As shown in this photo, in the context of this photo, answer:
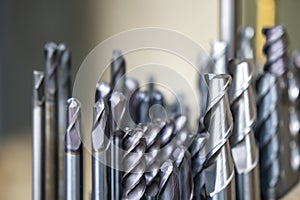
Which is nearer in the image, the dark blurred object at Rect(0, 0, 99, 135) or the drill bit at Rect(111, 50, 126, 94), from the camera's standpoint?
the drill bit at Rect(111, 50, 126, 94)

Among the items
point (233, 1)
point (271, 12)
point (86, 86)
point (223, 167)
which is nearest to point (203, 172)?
point (223, 167)

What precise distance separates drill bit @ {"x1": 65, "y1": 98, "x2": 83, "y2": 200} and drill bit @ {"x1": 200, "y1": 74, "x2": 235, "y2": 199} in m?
0.10

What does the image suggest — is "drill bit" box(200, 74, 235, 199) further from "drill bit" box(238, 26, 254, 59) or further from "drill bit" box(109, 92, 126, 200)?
"drill bit" box(238, 26, 254, 59)

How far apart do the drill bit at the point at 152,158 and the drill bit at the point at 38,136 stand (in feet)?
0.39

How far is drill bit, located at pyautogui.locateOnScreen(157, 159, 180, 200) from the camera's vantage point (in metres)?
0.35

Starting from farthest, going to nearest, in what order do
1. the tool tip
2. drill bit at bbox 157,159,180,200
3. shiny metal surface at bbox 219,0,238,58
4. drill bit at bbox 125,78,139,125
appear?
shiny metal surface at bbox 219,0,238,58, drill bit at bbox 125,78,139,125, the tool tip, drill bit at bbox 157,159,180,200

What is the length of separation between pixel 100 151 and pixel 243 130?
15cm

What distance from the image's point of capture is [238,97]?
0.45m

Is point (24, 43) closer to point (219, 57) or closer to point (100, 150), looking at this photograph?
point (219, 57)

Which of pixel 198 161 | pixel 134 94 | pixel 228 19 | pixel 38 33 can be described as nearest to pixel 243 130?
pixel 198 161

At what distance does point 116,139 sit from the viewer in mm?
374

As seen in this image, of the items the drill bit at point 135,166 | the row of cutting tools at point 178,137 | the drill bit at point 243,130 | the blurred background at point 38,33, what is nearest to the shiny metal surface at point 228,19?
the blurred background at point 38,33

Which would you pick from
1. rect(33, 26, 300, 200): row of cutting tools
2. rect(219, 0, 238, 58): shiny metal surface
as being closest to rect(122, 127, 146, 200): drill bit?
rect(33, 26, 300, 200): row of cutting tools

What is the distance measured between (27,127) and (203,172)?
536mm
